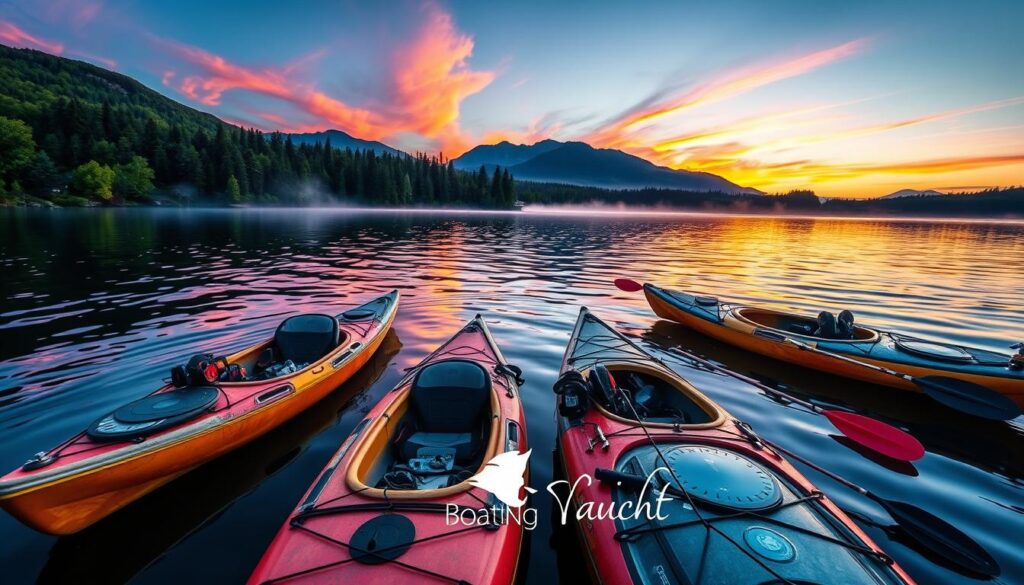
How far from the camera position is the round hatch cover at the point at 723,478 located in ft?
13.2

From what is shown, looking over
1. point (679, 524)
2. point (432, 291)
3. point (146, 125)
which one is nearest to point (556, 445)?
point (679, 524)

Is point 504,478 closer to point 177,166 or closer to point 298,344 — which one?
point 298,344

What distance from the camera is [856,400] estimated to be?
29.8ft

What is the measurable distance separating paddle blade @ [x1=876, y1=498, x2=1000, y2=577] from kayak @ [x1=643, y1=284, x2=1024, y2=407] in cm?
515

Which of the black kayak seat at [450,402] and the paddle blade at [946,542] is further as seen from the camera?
the black kayak seat at [450,402]

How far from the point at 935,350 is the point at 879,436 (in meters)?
5.33

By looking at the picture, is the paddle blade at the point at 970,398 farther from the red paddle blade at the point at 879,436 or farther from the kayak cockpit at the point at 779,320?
the kayak cockpit at the point at 779,320

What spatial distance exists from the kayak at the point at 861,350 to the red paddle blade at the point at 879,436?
155 inches

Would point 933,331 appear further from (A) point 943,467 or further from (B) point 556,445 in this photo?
(B) point 556,445

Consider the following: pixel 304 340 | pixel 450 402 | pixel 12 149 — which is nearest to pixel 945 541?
pixel 450 402

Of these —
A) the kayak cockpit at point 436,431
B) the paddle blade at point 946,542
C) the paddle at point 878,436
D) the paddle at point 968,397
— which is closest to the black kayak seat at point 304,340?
the kayak cockpit at point 436,431

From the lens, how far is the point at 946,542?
4.43 metres

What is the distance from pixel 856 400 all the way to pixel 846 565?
7489 millimetres

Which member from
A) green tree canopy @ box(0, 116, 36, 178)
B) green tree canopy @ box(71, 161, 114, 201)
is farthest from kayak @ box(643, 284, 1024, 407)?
green tree canopy @ box(0, 116, 36, 178)
